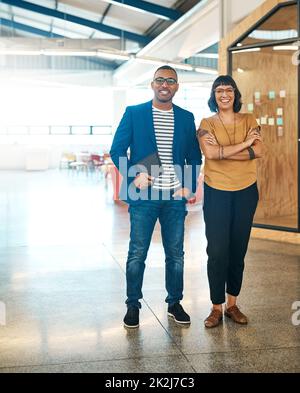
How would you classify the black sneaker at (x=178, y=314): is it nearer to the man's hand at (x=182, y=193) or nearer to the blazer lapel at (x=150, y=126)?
the man's hand at (x=182, y=193)

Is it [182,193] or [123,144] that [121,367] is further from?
[123,144]

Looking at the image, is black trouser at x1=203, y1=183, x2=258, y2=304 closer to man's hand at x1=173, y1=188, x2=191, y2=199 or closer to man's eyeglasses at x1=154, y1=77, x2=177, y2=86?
man's hand at x1=173, y1=188, x2=191, y2=199

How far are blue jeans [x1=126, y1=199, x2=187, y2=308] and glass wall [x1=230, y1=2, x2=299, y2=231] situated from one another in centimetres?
339

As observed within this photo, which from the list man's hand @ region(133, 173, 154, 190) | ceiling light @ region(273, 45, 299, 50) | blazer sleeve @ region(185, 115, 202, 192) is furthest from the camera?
ceiling light @ region(273, 45, 299, 50)

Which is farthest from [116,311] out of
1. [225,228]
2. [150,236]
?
[225,228]

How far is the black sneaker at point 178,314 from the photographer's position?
3670 millimetres

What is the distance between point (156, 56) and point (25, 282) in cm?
1039

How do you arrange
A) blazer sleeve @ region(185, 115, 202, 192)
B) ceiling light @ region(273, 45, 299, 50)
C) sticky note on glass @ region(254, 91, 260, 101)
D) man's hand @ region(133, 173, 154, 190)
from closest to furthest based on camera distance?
man's hand @ region(133, 173, 154, 190)
blazer sleeve @ region(185, 115, 202, 192)
ceiling light @ region(273, 45, 299, 50)
sticky note on glass @ region(254, 91, 260, 101)

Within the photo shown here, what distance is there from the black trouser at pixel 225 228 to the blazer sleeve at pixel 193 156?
4.6 inches

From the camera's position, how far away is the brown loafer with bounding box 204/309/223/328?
3621 mm

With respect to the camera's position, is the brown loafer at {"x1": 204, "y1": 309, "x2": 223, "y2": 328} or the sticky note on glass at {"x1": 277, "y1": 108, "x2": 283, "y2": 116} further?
the sticky note on glass at {"x1": 277, "y1": 108, "x2": 283, "y2": 116}

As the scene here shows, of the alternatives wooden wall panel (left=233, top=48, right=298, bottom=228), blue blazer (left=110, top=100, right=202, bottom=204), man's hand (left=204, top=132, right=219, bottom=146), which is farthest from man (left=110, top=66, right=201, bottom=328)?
wooden wall panel (left=233, top=48, right=298, bottom=228)

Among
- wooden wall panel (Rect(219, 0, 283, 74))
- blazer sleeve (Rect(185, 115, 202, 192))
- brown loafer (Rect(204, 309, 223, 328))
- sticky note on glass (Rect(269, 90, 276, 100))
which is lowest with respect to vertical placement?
brown loafer (Rect(204, 309, 223, 328))

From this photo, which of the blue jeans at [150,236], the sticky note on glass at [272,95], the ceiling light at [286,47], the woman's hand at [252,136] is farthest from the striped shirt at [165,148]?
the sticky note on glass at [272,95]
